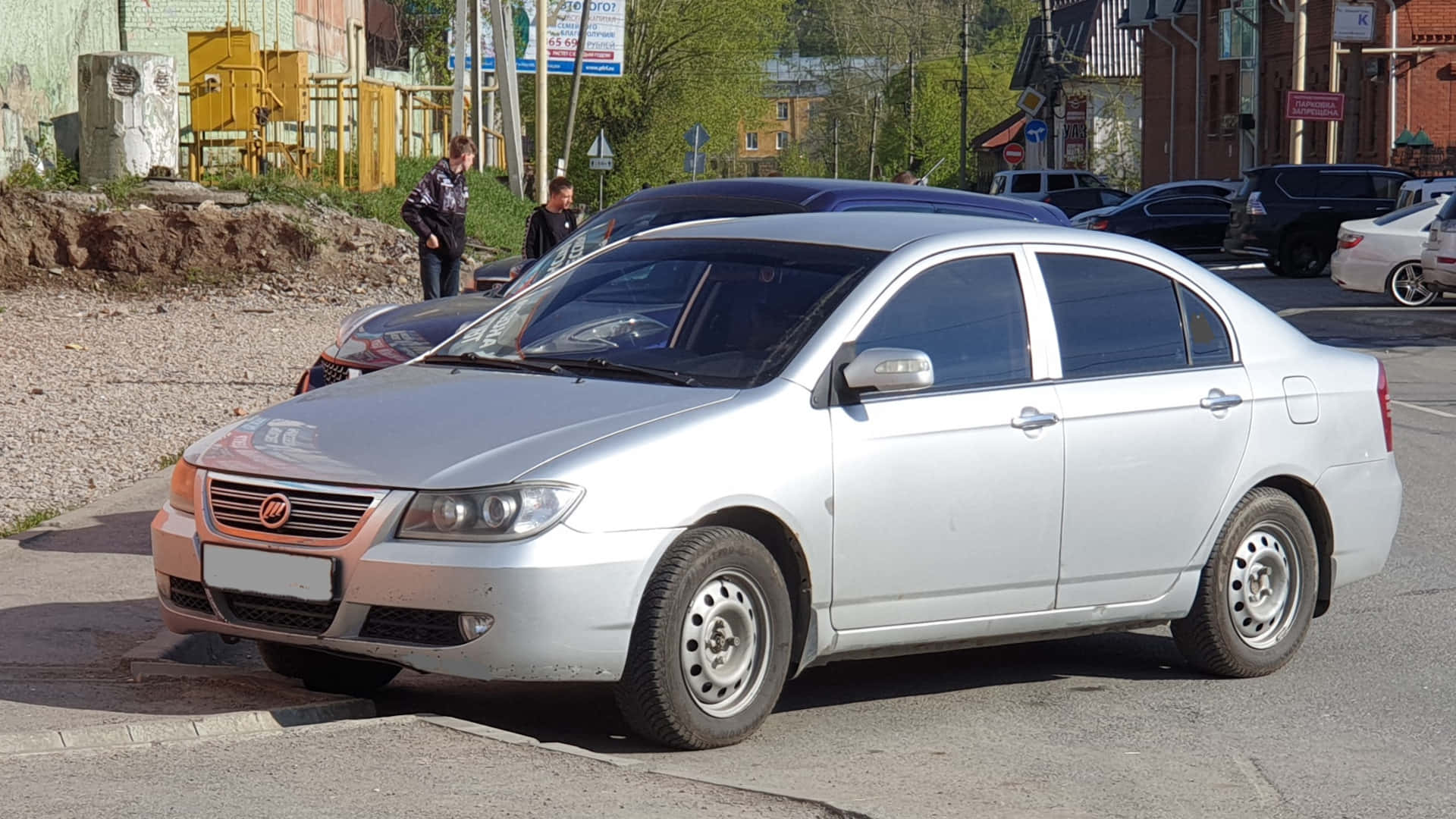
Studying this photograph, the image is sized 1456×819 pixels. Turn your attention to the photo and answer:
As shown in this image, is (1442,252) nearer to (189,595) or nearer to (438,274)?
(438,274)

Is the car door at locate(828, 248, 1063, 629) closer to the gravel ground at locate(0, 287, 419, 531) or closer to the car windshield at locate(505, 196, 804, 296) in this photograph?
the car windshield at locate(505, 196, 804, 296)

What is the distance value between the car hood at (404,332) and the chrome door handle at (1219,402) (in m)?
3.81

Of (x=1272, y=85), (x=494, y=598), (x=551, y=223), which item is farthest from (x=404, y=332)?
(x=1272, y=85)

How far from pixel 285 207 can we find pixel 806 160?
119049mm

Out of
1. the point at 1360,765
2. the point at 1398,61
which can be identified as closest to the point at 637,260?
the point at 1360,765

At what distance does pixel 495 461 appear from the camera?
5.06 meters

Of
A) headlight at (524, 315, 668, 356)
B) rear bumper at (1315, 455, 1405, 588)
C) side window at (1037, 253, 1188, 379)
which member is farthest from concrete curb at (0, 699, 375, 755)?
rear bumper at (1315, 455, 1405, 588)

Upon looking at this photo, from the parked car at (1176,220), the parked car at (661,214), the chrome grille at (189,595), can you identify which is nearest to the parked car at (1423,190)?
the parked car at (1176,220)

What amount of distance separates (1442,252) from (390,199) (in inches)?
604

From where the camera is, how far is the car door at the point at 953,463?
221 inches

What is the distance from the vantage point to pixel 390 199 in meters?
29.3

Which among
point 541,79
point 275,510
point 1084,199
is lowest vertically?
point 275,510

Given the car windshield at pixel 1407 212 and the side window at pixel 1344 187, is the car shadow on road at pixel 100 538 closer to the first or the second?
the car windshield at pixel 1407 212

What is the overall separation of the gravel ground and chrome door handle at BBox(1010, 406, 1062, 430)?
5278 mm
